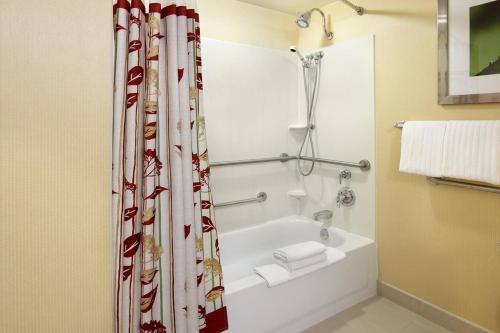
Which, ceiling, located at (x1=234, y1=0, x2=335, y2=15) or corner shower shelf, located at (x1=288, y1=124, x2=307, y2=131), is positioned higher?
ceiling, located at (x1=234, y1=0, x2=335, y2=15)

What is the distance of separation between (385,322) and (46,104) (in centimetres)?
216

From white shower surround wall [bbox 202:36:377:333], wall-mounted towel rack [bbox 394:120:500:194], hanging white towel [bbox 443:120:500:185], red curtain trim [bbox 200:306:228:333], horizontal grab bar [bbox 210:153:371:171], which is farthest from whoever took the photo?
horizontal grab bar [bbox 210:153:371:171]

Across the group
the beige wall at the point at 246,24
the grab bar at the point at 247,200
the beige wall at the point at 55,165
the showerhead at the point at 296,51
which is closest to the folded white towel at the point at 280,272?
the grab bar at the point at 247,200

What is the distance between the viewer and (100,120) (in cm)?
73

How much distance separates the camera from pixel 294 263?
1.78m

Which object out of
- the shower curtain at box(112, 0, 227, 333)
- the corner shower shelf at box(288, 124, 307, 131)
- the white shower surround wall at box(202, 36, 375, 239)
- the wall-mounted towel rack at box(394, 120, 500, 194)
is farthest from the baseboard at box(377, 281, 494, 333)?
the shower curtain at box(112, 0, 227, 333)

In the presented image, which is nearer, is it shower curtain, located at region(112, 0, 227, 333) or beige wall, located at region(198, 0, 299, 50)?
shower curtain, located at region(112, 0, 227, 333)

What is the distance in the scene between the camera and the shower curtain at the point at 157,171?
1052 mm

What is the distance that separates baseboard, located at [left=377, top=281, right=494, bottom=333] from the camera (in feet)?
5.74

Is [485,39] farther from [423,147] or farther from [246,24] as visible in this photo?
[246,24]

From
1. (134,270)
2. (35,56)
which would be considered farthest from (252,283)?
(35,56)

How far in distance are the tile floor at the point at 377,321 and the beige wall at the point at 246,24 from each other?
2198mm

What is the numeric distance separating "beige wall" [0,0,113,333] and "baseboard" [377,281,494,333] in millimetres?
1975

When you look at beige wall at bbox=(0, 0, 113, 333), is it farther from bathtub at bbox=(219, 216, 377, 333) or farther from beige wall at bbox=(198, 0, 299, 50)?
beige wall at bbox=(198, 0, 299, 50)
